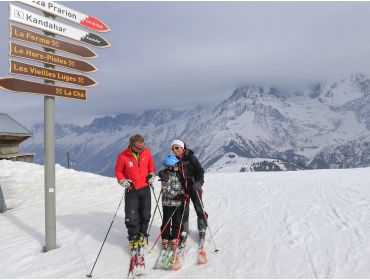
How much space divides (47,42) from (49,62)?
0.45m

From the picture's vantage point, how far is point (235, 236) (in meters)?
8.93

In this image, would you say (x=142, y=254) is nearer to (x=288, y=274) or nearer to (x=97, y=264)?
(x=97, y=264)

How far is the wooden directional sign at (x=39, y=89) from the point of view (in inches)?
299

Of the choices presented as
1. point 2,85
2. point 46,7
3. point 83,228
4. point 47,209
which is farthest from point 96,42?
point 83,228

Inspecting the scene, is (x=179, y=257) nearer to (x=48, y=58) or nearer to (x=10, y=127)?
(x=48, y=58)

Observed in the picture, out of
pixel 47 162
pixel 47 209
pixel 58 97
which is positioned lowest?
pixel 47 209

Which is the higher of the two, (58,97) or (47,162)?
(58,97)

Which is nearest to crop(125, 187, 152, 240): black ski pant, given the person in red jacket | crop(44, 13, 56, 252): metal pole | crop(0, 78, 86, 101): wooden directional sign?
the person in red jacket

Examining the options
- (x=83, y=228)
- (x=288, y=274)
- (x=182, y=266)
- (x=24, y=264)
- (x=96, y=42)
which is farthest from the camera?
(x=83, y=228)

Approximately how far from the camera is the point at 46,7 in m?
8.08

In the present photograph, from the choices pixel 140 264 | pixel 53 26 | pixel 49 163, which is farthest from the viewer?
pixel 49 163


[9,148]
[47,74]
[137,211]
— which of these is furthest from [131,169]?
[9,148]

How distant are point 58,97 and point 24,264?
12.4ft

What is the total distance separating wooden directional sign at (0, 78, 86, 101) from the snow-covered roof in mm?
29829
